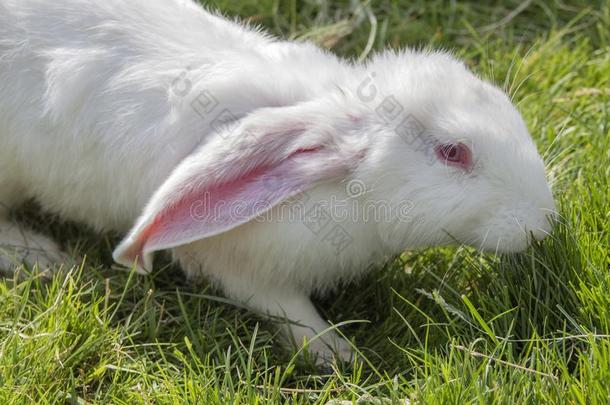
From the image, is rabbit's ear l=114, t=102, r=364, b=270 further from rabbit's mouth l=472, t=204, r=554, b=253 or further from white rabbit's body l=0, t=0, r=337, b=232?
rabbit's mouth l=472, t=204, r=554, b=253

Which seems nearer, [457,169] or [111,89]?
[457,169]

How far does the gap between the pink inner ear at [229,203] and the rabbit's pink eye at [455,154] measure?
343 mm

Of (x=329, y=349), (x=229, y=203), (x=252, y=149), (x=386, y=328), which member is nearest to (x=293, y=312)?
(x=329, y=349)

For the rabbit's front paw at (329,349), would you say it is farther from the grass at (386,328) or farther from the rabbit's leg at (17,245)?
the rabbit's leg at (17,245)

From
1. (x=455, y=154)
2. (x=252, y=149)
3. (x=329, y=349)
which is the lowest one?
(x=329, y=349)

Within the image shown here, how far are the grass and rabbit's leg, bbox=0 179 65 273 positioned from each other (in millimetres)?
118

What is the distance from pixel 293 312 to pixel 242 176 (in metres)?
0.61

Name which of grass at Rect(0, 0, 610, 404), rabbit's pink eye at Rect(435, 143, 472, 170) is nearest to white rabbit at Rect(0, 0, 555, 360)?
rabbit's pink eye at Rect(435, 143, 472, 170)

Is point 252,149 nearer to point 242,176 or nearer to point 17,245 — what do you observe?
point 242,176

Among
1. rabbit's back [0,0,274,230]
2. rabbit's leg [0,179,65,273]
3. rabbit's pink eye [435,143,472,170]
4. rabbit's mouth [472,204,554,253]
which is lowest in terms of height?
rabbit's leg [0,179,65,273]

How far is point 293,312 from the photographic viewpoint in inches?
145

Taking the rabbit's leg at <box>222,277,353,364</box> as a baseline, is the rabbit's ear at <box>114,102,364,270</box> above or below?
above

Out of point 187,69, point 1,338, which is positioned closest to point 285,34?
point 187,69

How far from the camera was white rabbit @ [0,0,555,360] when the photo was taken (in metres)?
3.33
